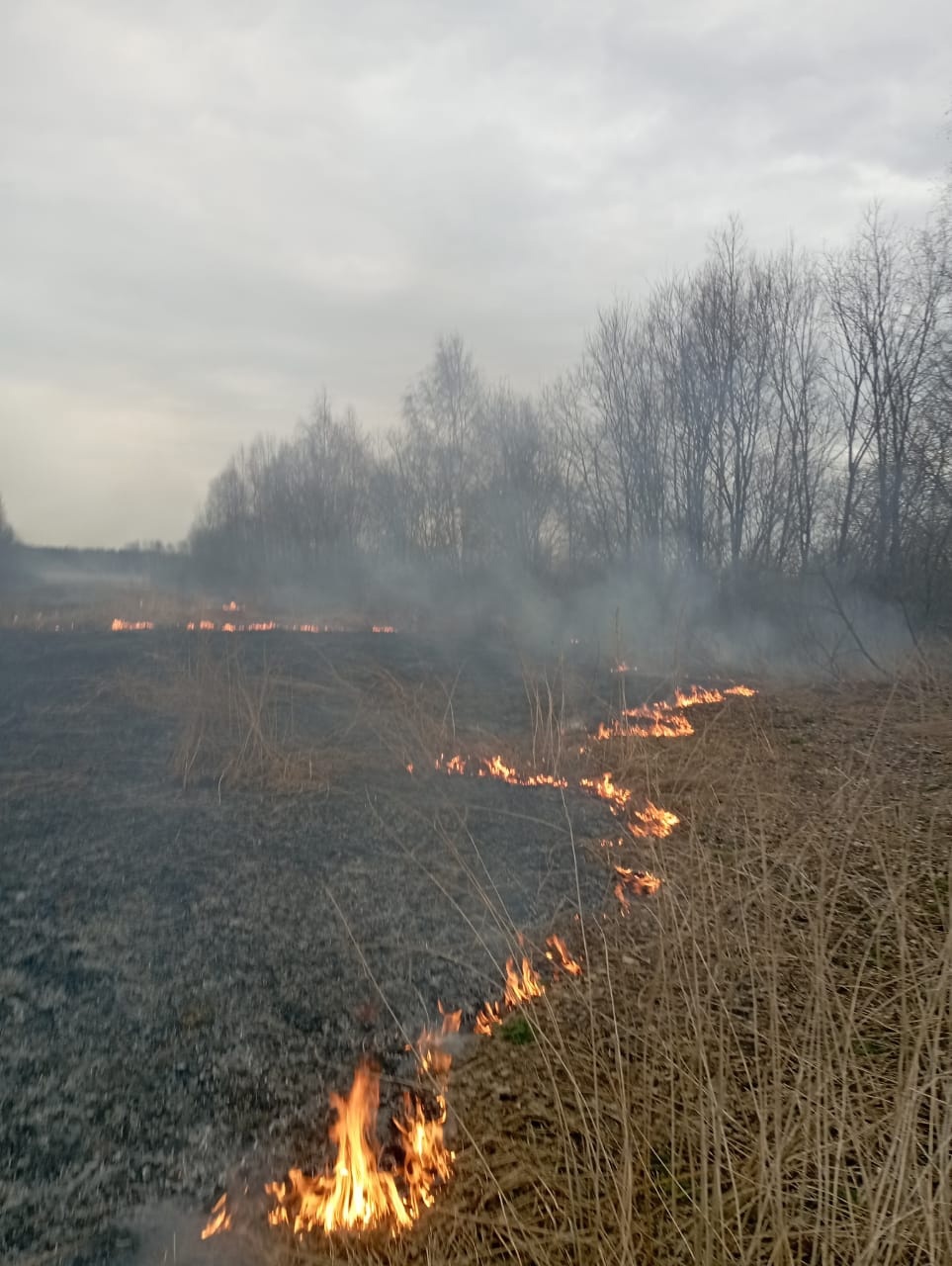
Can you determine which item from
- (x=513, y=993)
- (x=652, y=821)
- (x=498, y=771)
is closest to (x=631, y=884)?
(x=652, y=821)

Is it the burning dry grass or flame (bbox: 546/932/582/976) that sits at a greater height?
the burning dry grass

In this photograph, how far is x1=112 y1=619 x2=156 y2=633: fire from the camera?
1596cm

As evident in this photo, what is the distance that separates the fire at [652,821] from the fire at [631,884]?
259 mm

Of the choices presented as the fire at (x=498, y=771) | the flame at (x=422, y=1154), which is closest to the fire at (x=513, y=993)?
the flame at (x=422, y=1154)

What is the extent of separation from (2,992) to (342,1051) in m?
1.60

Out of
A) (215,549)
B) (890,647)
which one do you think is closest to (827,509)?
(890,647)

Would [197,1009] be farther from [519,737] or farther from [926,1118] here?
[519,737]

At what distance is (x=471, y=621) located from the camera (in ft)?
72.6

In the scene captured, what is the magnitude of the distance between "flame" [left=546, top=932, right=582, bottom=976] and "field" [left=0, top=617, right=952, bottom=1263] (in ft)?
0.16

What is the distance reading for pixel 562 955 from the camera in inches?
158

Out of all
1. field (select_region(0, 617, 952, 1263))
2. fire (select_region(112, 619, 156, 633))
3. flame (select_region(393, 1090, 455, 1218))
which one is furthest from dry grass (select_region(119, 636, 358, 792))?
fire (select_region(112, 619, 156, 633))

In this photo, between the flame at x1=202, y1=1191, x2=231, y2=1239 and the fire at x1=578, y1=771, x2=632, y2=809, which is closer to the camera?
the flame at x1=202, y1=1191, x2=231, y2=1239

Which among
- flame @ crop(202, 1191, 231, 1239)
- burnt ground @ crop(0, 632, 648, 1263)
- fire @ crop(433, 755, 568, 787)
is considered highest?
fire @ crop(433, 755, 568, 787)

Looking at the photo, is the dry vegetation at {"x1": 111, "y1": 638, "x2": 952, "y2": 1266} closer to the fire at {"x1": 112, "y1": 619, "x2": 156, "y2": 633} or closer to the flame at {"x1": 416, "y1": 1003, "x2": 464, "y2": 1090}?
the flame at {"x1": 416, "y1": 1003, "x2": 464, "y2": 1090}
